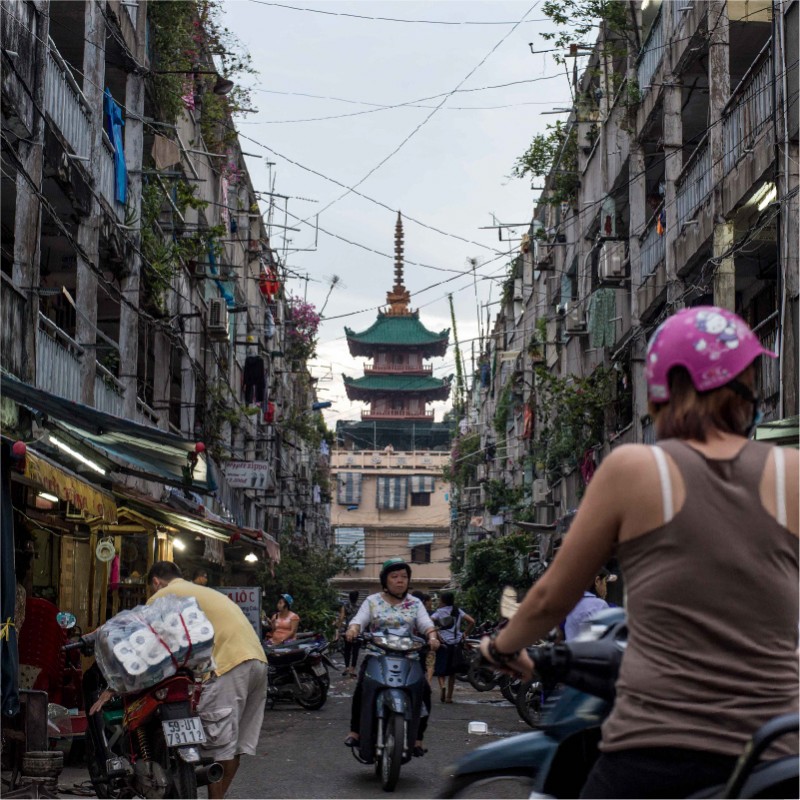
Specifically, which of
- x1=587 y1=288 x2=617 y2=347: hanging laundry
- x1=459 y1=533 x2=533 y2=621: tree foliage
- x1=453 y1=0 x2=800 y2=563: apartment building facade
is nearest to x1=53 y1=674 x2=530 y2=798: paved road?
x1=453 y1=0 x2=800 y2=563: apartment building facade

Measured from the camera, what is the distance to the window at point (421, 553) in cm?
8412

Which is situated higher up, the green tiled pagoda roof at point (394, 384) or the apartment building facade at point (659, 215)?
the green tiled pagoda roof at point (394, 384)

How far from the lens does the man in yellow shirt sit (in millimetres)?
7852

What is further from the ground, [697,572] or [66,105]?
[66,105]

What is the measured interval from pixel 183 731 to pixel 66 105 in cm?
1093

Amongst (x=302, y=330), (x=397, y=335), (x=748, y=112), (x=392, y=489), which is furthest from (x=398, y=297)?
(x=748, y=112)

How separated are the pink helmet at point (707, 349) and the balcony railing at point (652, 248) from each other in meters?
19.4

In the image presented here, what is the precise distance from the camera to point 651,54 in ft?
73.9

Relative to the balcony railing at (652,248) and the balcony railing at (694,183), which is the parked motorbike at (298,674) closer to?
the balcony railing at (694,183)

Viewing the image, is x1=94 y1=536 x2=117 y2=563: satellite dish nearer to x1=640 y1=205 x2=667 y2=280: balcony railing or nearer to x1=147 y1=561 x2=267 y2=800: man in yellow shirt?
x1=147 y1=561 x2=267 y2=800: man in yellow shirt

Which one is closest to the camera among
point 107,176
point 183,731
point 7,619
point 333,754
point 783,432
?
point 183,731

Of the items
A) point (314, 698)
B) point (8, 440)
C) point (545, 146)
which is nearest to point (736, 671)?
point (8, 440)

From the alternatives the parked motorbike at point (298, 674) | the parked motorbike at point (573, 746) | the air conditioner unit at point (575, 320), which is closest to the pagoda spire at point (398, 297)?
the air conditioner unit at point (575, 320)

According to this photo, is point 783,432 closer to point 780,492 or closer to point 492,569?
point 780,492
